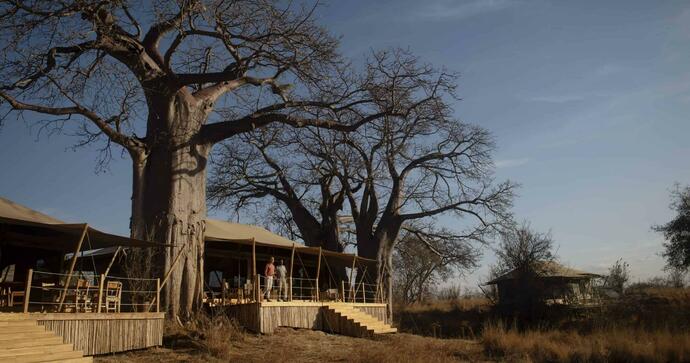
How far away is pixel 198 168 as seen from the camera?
1552 centimetres

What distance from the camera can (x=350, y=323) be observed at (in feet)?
55.3

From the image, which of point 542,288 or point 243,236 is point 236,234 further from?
point 542,288

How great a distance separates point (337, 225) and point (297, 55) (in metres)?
11.4

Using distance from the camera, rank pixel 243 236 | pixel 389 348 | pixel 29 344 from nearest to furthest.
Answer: pixel 29 344 → pixel 389 348 → pixel 243 236

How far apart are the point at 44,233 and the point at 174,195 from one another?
11.7ft

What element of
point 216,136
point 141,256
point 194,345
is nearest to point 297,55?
point 216,136

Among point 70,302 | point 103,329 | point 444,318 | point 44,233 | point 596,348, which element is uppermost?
point 44,233

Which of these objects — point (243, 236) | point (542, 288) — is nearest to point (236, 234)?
point (243, 236)

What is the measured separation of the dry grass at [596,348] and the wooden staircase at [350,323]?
302 cm

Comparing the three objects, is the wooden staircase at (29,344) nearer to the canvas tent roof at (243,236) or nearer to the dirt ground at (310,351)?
the dirt ground at (310,351)

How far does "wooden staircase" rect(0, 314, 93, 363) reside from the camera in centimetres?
886

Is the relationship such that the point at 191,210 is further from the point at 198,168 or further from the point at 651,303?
the point at 651,303

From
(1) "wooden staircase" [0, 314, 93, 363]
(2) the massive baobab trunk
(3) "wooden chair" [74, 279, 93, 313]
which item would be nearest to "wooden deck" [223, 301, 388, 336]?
(2) the massive baobab trunk

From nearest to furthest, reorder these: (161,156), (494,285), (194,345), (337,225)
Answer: (194,345), (161,156), (337,225), (494,285)
